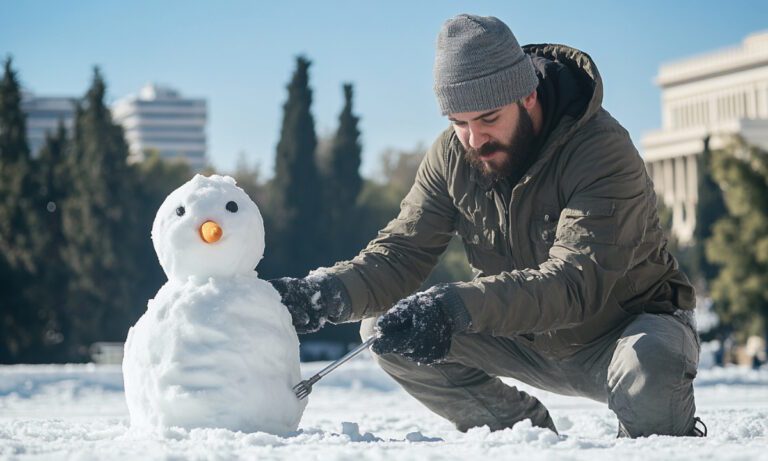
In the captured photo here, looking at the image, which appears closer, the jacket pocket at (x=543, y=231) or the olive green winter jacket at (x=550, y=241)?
the olive green winter jacket at (x=550, y=241)

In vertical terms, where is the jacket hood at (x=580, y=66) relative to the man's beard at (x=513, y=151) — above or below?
above

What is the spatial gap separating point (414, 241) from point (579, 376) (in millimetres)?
800

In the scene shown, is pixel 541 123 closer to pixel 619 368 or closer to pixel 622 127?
pixel 622 127

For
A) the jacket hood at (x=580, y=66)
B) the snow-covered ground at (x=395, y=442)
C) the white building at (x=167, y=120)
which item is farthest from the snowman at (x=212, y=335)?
the white building at (x=167, y=120)

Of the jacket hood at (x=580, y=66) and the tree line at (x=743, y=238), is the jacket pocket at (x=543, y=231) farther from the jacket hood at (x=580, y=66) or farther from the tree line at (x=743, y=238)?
the tree line at (x=743, y=238)

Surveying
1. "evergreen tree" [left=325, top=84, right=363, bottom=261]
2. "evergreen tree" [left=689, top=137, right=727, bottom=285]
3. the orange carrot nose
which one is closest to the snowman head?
the orange carrot nose

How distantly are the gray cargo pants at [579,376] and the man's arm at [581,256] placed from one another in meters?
0.25

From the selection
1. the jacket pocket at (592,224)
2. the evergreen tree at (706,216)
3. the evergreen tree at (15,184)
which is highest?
the jacket pocket at (592,224)

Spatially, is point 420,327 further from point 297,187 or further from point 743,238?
point 297,187

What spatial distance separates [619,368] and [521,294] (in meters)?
0.53

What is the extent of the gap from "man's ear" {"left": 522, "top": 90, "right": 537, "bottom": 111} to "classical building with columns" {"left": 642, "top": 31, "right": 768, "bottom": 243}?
76.4 m

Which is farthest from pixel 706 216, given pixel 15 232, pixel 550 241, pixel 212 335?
pixel 212 335

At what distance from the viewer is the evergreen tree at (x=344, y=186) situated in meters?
32.9

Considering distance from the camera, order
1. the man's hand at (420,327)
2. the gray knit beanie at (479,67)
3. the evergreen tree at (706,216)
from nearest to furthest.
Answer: the man's hand at (420,327) → the gray knit beanie at (479,67) → the evergreen tree at (706,216)
